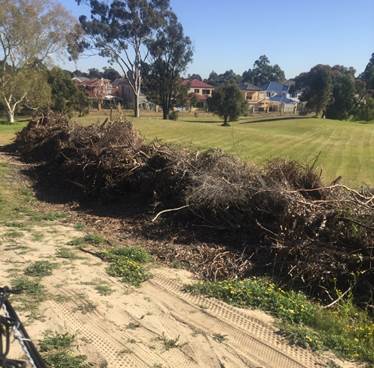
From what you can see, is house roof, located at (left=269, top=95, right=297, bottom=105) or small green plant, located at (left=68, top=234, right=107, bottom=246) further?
house roof, located at (left=269, top=95, right=297, bottom=105)

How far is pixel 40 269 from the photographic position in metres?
5.55

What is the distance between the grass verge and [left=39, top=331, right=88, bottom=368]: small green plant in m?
1.69

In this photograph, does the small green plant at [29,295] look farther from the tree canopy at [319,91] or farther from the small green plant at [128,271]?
the tree canopy at [319,91]

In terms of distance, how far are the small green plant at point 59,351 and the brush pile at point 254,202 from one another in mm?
2271

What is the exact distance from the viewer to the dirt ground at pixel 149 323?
3.87 meters

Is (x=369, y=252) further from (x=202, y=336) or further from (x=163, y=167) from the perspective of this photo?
(x=163, y=167)

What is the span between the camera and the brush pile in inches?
221

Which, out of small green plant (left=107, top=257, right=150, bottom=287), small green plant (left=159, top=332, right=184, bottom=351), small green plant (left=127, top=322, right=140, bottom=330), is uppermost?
small green plant (left=159, top=332, right=184, bottom=351)

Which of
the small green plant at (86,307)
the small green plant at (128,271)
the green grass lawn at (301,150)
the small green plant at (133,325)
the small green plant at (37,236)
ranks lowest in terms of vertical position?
the green grass lawn at (301,150)

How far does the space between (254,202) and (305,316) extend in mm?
2511

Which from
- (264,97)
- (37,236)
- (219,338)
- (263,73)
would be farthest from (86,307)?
(263,73)

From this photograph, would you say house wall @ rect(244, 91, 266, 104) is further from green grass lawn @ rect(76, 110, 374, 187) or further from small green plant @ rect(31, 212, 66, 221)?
small green plant @ rect(31, 212, 66, 221)

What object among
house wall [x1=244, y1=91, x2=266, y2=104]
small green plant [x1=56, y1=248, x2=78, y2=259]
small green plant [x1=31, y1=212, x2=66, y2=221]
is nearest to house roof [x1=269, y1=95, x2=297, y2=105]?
house wall [x1=244, y1=91, x2=266, y2=104]

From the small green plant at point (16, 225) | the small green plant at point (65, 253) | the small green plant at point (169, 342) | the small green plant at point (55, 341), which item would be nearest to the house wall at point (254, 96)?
the small green plant at point (16, 225)
